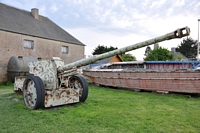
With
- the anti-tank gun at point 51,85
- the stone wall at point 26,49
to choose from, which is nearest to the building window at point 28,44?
the stone wall at point 26,49

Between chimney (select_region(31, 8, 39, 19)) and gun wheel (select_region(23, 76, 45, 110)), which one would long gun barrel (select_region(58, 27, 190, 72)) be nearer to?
gun wheel (select_region(23, 76, 45, 110))

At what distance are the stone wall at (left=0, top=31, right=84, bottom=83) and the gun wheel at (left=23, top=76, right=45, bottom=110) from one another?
8.08m

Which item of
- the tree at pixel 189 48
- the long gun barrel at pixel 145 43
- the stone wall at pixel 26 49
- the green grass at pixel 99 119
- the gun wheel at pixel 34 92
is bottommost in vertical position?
the green grass at pixel 99 119

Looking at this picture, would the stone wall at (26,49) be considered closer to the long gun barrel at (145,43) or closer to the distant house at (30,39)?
the distant house at (30,39)

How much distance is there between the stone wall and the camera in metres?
12.8

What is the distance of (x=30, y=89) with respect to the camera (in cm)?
588

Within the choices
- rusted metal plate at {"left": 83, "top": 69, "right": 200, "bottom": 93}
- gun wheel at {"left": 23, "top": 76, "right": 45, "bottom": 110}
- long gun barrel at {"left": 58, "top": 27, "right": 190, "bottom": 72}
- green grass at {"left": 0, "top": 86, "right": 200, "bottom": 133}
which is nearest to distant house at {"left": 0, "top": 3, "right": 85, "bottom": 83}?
rusted metal plate at {"left": 83, "top": 69, "right": 200, "bottom": 93}

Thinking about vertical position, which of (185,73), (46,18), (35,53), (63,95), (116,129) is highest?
(46,18)

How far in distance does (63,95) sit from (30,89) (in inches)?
42.3

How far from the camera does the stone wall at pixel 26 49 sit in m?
12.8

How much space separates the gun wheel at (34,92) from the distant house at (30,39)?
8100mm

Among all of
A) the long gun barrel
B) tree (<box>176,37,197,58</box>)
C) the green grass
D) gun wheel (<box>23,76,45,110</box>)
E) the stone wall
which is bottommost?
the green grass

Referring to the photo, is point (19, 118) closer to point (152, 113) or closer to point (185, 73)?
point (152, 113)

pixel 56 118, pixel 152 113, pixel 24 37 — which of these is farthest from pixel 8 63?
pixel 152 113
